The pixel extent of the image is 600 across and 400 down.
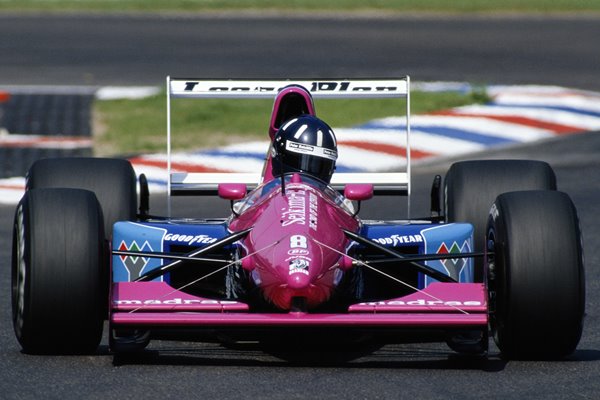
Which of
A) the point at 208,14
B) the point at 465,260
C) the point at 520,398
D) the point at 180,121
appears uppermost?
the point at 208,14

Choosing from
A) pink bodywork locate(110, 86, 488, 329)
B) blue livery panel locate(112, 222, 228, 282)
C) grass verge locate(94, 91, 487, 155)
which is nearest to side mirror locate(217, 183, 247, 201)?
blue livery panel locate(112, 222, 228, 282)

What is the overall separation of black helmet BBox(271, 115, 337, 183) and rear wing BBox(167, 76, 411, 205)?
0.99m

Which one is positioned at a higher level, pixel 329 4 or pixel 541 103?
pixel 329 4

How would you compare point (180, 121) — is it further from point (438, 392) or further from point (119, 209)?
point (438, 392)

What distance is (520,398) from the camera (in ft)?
22.3

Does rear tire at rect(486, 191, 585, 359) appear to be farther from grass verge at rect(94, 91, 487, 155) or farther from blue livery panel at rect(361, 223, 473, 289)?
grass verge at rect(94, 91, 487, 155)

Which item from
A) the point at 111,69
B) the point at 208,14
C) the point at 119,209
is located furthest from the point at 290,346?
the point at 208,14

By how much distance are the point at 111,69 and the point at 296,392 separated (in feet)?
56.7

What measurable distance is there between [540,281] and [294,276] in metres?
1.15

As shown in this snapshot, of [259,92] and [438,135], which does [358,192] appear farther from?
[438,135]

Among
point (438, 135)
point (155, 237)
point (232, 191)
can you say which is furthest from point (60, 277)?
point (438, 135)

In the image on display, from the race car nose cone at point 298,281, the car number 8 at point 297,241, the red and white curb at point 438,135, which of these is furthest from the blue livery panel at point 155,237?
the red and white curb at point 438,135

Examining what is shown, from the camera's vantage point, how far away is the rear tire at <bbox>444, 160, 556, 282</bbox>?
912 cm

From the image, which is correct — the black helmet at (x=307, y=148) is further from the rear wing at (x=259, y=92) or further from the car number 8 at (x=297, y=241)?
the car number 8 at (x=297, y=241)
